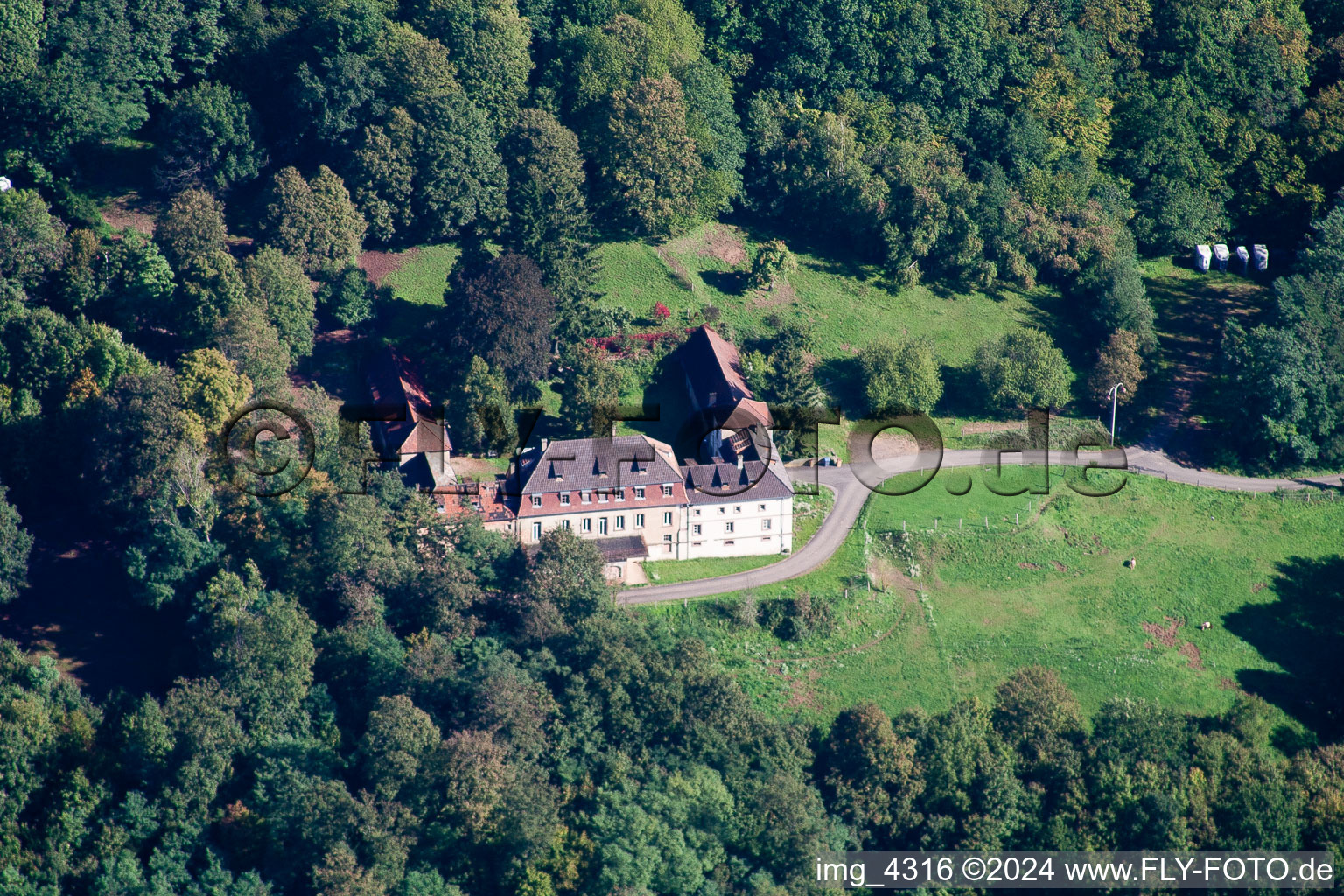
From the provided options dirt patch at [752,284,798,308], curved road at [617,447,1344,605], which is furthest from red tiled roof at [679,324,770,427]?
dirt patch at [752,284,798,308]

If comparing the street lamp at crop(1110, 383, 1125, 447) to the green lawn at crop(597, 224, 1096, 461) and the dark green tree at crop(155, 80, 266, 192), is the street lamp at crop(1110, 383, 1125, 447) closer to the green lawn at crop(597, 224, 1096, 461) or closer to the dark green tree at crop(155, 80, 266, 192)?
the green lawn at crop(597, 224, 1096, 461)

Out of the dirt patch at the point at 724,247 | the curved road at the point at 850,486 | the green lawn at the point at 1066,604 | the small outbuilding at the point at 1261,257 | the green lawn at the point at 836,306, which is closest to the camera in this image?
the green lawn at the point at 1066,604

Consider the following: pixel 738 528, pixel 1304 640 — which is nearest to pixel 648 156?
pixel 738 528

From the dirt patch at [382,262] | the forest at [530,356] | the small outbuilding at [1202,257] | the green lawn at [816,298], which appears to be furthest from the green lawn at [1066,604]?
the dirt patch at [382,262]

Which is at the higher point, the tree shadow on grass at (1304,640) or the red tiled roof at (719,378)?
the red tiled roof at (719,378)

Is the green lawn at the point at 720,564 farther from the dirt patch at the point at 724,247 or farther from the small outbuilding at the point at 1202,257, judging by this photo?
the small outbuilding at the point at 1202,257

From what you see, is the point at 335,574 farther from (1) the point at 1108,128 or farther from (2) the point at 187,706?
(1) the point at 1108,128
